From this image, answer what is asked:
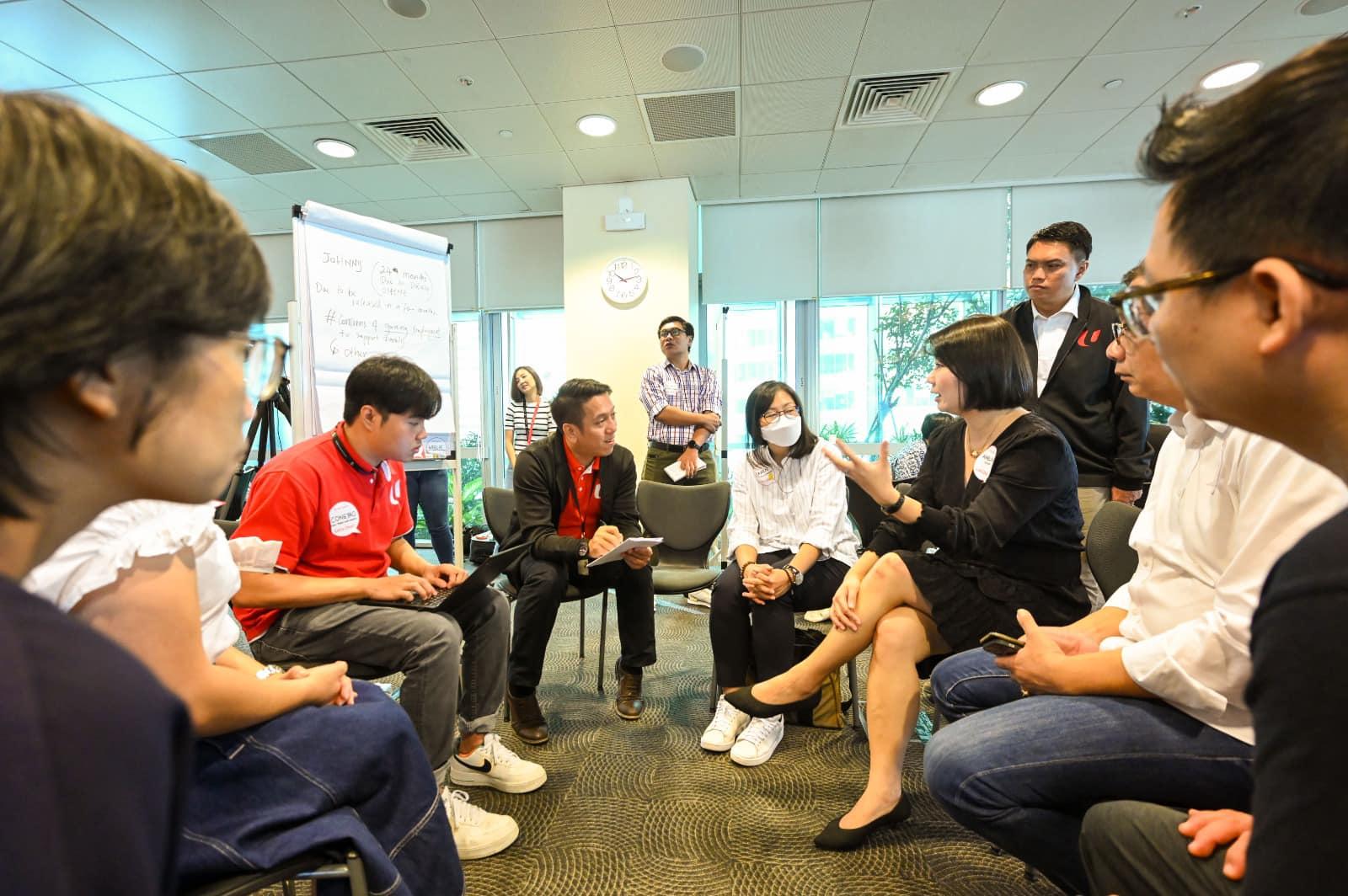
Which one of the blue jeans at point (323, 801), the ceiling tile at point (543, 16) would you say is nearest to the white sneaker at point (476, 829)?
the blue jeans at point (323, 801)

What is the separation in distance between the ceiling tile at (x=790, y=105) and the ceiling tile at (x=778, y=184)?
664mm

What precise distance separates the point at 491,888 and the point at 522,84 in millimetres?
3663

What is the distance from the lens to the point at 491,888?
4.70 feet

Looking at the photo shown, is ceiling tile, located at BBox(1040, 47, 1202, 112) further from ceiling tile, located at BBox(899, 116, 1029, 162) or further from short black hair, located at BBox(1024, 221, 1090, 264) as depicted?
short black hair, located at BBox(1024, 221, 1090, 264)

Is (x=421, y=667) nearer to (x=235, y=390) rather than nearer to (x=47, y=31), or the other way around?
(x=235, y=390)

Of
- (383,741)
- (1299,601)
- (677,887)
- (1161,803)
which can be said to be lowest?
(677,887)

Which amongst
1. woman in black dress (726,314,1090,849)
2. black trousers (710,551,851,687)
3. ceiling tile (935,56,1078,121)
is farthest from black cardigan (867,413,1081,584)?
ceiling tile (935,56,1078,121)

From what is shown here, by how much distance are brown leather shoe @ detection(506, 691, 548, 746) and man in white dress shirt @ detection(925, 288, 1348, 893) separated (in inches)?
56.2

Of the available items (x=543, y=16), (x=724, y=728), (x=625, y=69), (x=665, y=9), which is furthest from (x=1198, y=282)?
(x=625, y=69)

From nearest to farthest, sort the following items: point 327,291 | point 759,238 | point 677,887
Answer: point 677,887
point 327,291
point 759,238

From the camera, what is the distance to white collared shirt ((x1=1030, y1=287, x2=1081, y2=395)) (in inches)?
90.5

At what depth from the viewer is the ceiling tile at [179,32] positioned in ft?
8.85

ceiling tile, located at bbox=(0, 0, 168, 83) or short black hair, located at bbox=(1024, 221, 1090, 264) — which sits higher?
ceiling tile, located at bbox=(0, 0, 168, 83)

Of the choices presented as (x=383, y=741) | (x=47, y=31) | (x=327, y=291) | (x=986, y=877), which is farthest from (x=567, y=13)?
(x=986, y=877)
